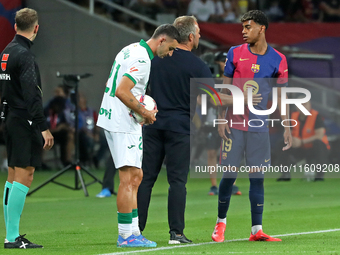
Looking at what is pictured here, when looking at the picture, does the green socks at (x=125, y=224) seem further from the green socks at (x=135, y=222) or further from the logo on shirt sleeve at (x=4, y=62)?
the logo on shirt sleeve at (x=4, y=62)

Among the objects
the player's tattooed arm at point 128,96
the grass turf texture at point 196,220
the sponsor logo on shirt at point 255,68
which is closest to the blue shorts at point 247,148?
the sponsor logo on shirt at point 255,68

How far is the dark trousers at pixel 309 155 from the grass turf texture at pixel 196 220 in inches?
77.3

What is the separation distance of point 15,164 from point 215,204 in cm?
466

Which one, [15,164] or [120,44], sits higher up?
[120,44]

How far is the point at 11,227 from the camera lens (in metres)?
5.95

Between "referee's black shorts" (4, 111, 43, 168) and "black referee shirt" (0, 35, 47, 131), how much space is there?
78mm

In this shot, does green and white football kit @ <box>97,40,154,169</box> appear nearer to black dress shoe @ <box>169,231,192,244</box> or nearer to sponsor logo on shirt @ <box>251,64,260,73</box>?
black dress shoe @ <box>169,231,192,244</box>

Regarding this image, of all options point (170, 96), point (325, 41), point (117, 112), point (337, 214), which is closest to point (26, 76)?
point (117, 112)

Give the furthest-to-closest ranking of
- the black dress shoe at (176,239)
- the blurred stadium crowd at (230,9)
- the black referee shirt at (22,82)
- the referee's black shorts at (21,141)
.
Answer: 1. the blurred stadium crowd at (230,9)
2. the black dress shoe at (176,239)
3. the referee's black shorts at (21,141)
4. the black referee shirt at (22,82)

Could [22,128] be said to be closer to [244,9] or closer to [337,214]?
[337,214]

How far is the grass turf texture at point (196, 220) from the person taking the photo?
19.3ft

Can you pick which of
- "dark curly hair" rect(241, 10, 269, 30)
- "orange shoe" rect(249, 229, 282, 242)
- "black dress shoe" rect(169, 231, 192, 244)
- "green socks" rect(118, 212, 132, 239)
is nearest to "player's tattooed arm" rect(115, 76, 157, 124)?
"green socks" rect(118, 212, 132, 239)

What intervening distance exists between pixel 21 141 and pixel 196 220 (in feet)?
10.3

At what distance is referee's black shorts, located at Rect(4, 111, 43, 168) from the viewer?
5.92 m
